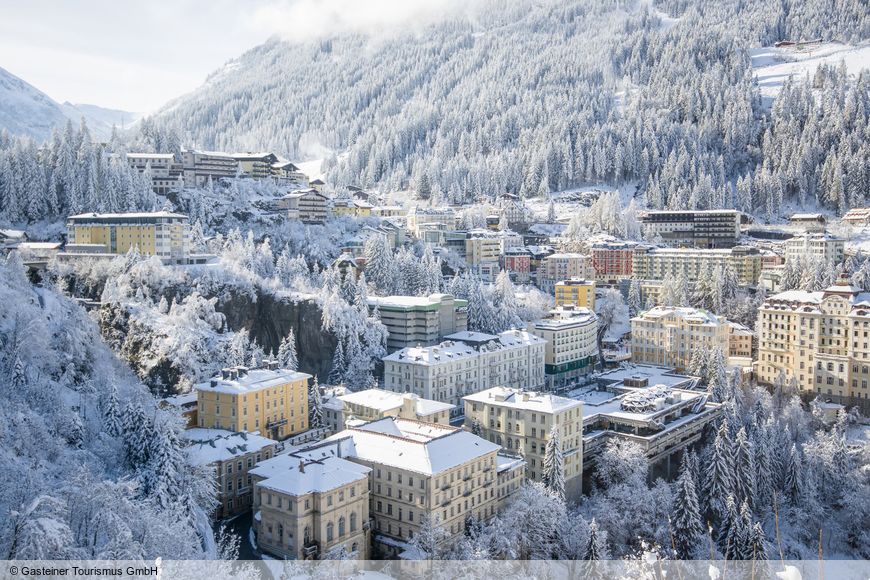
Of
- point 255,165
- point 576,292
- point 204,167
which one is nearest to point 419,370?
point 576,292

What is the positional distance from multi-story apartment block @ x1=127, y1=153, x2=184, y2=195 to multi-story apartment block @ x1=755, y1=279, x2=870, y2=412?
8956 cm

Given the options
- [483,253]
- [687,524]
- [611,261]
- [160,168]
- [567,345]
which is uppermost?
[160,168]

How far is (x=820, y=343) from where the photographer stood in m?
86.7

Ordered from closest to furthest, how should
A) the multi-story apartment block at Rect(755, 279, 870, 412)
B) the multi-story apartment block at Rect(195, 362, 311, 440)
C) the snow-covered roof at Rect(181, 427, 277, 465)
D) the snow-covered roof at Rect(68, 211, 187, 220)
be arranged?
the snow-covered roof at Rect(181, 427, 277, 465) → the multi-story apartment block at Rect(195, 362, 311, 440) → the multi-story apartment block at Rect(755, 279, 870, 412) → the snow-covered roof at Rect(68, 211, 187, 220)

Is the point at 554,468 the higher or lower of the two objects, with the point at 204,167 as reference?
lower

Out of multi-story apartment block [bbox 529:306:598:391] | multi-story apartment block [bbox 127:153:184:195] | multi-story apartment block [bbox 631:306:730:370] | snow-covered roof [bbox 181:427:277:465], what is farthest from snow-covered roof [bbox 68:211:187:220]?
multi-story apartment block [bbox 631:306:730:370]

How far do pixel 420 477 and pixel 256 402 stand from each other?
63.7 feet

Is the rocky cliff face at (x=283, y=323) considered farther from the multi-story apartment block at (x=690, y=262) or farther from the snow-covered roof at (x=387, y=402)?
the multi-story apartment block at (x=690, y=262)

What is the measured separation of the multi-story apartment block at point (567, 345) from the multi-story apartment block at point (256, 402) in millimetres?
37074

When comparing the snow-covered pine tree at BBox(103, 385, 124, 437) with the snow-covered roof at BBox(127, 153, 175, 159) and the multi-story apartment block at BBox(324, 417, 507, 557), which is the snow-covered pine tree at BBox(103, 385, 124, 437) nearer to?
the multi-story apartment block at BBox(324, 417, 507, 557)

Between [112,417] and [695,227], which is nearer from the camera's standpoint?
[112,417]

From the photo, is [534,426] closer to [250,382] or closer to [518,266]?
[250,382]

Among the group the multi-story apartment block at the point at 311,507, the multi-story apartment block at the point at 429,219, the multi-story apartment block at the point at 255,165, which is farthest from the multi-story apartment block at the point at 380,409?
the multi-story apartment block at the point at 255,165

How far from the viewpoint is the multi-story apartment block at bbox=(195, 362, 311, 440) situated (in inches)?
2366
